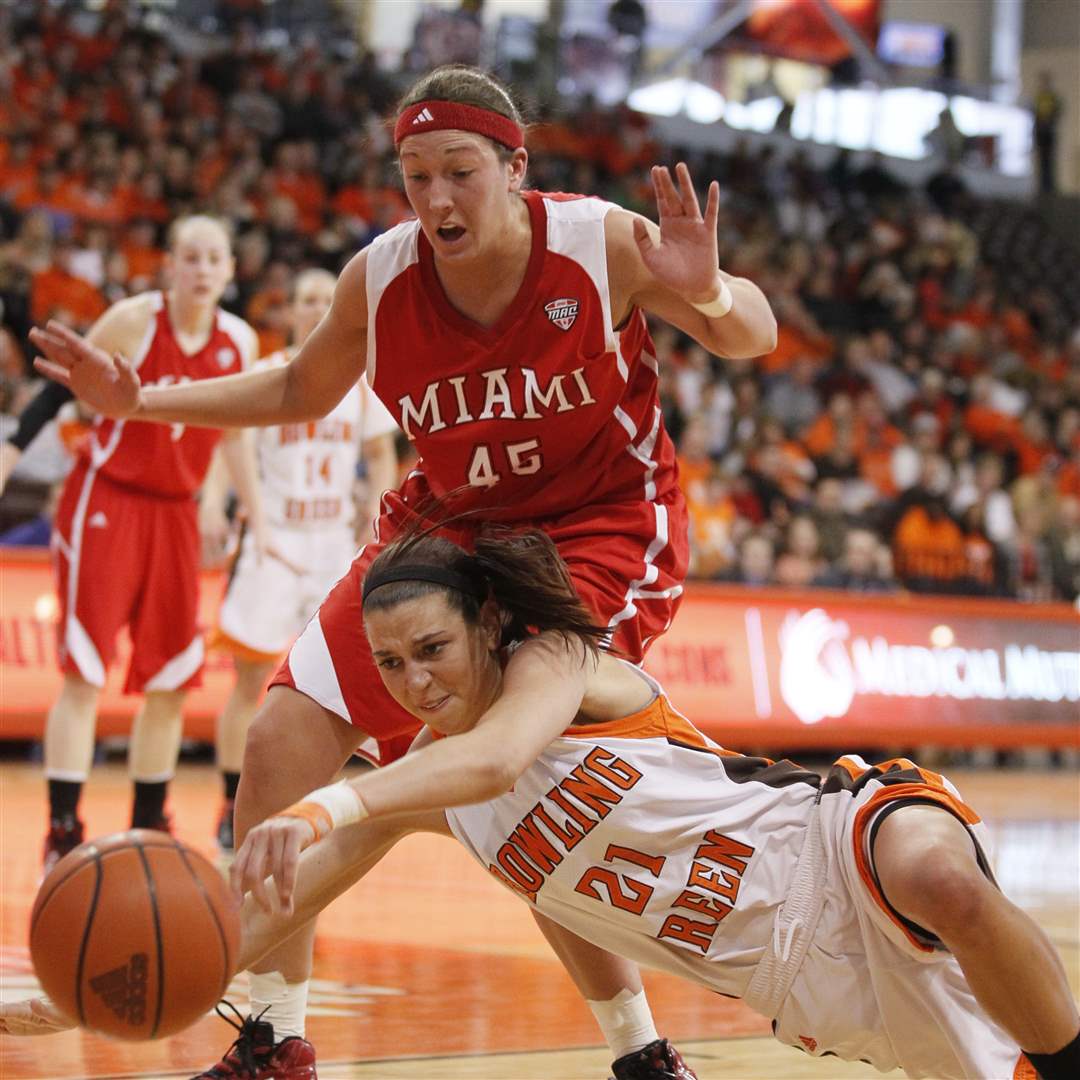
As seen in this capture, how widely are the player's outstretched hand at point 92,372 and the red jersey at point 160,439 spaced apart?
237cm

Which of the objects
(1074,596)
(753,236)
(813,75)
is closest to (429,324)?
(1074,596)

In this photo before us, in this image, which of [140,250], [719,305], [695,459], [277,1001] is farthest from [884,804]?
[140,250]

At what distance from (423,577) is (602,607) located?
53 cm

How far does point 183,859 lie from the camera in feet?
8.48

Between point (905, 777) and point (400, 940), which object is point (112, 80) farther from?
point (905, 777)

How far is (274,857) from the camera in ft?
7.64

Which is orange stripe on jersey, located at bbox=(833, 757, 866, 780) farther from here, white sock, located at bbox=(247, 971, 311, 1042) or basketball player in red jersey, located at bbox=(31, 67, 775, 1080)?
white sock, located at bbox=(247, 971, 311, 1042)

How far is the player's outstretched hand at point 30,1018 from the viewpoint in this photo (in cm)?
289

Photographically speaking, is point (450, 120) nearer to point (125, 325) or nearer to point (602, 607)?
point (602, 607)

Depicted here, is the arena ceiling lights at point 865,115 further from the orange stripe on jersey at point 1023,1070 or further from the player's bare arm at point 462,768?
the orange stripe on jersey at point 1023,1070

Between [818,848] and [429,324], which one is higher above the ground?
[429,324]

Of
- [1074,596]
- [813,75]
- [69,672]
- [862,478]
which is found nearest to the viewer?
[69,672]

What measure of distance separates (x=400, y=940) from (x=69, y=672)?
1.54m

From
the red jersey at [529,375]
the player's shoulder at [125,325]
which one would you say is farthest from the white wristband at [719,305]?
the player's shoulder at [125,325]
